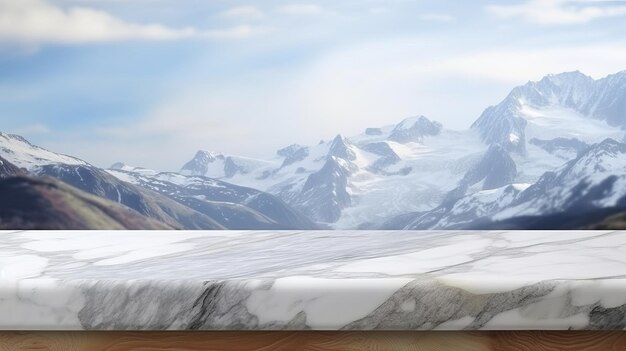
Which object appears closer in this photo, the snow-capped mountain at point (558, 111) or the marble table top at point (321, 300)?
the marble table top at point (321, 300)

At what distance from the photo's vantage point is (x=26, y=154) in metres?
1.63

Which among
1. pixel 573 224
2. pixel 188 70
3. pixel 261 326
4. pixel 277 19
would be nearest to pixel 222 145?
pixel 188 70

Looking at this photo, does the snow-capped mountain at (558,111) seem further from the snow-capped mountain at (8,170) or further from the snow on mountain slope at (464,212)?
the snow-capped mountain at (8,170)

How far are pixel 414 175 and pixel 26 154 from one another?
2.57ft

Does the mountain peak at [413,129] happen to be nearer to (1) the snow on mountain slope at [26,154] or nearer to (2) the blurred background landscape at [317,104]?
(2) the blurred background landscape at [317,104]

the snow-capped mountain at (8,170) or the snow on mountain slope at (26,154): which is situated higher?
the snow on mountain slope at (26,154)

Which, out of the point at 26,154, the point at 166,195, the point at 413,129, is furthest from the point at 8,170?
the point at 413,129

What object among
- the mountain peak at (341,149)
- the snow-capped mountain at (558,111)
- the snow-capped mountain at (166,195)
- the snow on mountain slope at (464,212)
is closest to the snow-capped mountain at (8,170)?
the snow-capped mountain at (166,195)

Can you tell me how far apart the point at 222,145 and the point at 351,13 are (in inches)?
14.1

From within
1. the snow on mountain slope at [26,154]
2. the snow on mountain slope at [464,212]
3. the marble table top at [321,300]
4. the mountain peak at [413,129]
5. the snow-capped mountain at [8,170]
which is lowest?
the snow on mountain slope at [464,212]

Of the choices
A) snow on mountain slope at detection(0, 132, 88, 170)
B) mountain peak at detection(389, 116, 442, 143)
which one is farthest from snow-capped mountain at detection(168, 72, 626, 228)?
snow on mountain slope at detection(0, 132, 88, 170)

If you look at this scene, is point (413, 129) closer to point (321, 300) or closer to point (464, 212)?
point (464, 212)

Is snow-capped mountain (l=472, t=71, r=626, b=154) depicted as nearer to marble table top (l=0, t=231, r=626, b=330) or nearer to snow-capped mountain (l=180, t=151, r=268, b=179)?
snow-capped mountain (l=180, t=151, r=268, b=179)

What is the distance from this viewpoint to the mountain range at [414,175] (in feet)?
5.34
